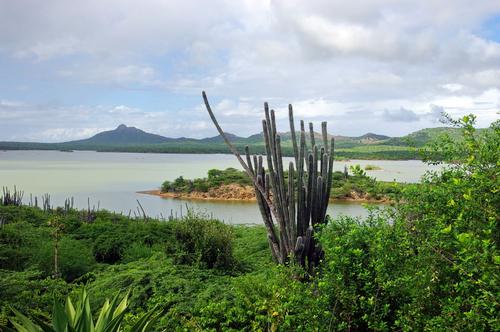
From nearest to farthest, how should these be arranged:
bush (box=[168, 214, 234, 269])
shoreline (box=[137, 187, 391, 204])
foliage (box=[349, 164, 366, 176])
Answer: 1. foliage (box=[349, 164, 366, 176])
2. bush (box=[168, 214, 234, 269])
3. shoreline (box=[137, 187, 391, 204])

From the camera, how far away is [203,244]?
29.0 ft

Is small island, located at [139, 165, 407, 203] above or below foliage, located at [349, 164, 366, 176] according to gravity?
below

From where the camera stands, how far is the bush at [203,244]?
8750 millimetres

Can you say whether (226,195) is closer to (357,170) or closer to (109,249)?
(109,249)

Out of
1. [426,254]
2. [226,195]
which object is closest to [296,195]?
[426,254]

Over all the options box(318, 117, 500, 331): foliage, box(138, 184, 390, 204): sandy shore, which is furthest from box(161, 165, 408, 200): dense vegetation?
box(318, 117, 500, 331): foliage

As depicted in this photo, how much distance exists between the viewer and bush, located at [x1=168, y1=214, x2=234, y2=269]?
8.75 m

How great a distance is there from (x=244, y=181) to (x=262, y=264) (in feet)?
94.8

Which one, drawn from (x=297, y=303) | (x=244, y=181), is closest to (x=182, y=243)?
(x=297, y=303)

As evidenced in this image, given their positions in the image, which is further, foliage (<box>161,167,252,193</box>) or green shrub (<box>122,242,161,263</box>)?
foliage (<box>161,167,252,193</box>)

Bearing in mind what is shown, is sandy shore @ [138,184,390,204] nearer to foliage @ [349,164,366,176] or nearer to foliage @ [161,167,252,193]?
foliage @ [161,167,252,193]

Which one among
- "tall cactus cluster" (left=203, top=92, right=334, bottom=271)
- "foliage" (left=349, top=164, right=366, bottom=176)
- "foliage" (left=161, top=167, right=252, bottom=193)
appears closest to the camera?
"foliage" (left=349, top=164, right=366, bottom=176)

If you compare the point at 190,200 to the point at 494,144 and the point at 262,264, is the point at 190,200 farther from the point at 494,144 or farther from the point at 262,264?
the point at 494,144

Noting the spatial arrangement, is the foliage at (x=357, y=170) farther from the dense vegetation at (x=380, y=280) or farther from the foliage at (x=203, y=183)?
the foliage at (x=203, y=183)
